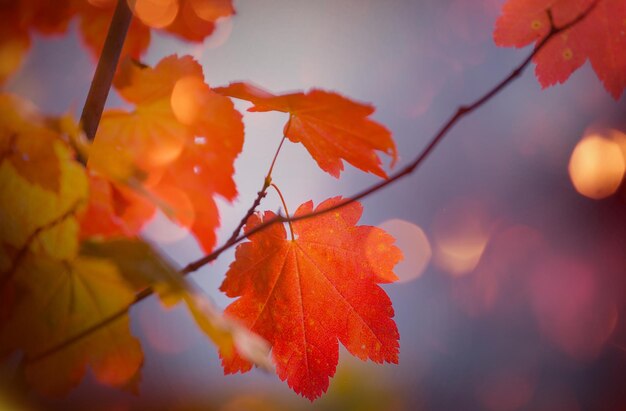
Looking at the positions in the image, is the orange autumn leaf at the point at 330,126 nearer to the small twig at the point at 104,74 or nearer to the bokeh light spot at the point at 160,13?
the small twig at the point at 104,74

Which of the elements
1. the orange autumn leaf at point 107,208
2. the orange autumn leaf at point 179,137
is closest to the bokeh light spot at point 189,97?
the orange autumn leaf at point 179,137

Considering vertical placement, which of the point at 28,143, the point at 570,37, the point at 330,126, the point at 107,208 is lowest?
the point at 107,208

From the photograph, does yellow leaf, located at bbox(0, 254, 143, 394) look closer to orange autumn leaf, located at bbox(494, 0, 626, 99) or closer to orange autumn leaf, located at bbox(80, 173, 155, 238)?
orange autumn leaf, located at bbox(80, 173, 155, 238)

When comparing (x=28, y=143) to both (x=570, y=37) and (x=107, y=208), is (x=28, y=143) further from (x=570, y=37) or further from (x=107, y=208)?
(x=570, y=37)

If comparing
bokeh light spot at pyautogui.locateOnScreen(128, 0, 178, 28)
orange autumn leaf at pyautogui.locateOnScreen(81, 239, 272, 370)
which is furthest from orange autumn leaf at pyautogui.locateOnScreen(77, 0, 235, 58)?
orange autumn leaf at pyautogui.locateOnScreen(81, 239, 272, 370)

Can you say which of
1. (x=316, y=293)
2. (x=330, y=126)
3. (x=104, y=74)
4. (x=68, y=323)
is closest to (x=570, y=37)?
(x=330, y=126)
